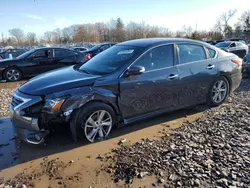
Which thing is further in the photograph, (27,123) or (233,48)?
(233,48)

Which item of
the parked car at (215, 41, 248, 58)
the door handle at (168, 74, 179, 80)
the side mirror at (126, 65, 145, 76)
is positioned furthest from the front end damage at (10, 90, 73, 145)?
the parked car at (215, 41, 248, 58)

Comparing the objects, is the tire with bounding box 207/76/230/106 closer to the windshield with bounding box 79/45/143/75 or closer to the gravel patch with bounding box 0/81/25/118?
the windshield with bounding box 79/45/143/75

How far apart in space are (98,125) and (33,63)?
748cm

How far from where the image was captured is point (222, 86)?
572cm

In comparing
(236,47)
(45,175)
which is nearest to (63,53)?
(45,175)

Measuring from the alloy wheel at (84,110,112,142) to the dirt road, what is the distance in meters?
0.12

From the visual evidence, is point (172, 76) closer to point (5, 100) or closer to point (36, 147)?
point (36, 147)

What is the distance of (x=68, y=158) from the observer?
3562 millimetres

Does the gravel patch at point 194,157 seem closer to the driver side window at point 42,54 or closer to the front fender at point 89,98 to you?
the front fender at point 89,98

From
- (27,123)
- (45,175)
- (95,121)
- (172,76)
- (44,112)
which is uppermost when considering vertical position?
(172,76)

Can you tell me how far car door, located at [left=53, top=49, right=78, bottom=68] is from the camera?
10.9 m

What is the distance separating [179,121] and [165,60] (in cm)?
124

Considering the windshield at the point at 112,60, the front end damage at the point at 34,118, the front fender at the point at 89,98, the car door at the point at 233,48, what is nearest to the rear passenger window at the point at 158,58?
the windshield at the point at 112,60

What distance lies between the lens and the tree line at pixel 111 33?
55.6 meters
